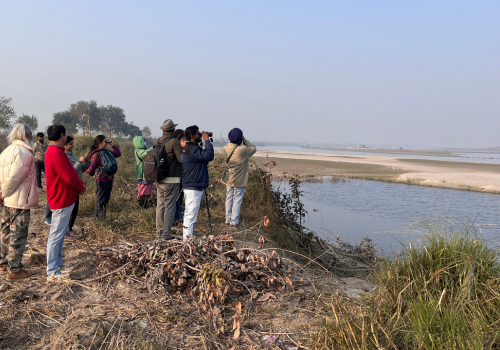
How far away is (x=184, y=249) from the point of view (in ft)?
13.6

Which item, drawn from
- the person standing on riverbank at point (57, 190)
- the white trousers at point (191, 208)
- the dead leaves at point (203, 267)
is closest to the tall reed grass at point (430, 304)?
the dead leaves at point (203, 267)

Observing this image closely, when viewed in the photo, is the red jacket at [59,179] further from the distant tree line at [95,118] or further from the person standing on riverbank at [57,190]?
the distant tree line at [95,118]

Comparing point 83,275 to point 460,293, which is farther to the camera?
point 83,275

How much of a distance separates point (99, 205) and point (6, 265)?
2.24 m

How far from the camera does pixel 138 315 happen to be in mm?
3262

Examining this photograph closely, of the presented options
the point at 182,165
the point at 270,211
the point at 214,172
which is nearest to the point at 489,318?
the point at 182,165

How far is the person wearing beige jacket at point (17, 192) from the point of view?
156 inches

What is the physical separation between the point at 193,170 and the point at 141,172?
2.18 metres

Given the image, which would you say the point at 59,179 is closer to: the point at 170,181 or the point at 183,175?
the point at 170,181

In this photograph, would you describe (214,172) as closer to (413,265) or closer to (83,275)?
(83,275)

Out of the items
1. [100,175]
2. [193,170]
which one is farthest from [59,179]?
[100,175]

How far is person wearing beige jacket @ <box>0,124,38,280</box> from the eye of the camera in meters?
3.97

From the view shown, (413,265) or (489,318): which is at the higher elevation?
(413,265)

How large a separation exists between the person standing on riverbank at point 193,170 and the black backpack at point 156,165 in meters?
0.31
